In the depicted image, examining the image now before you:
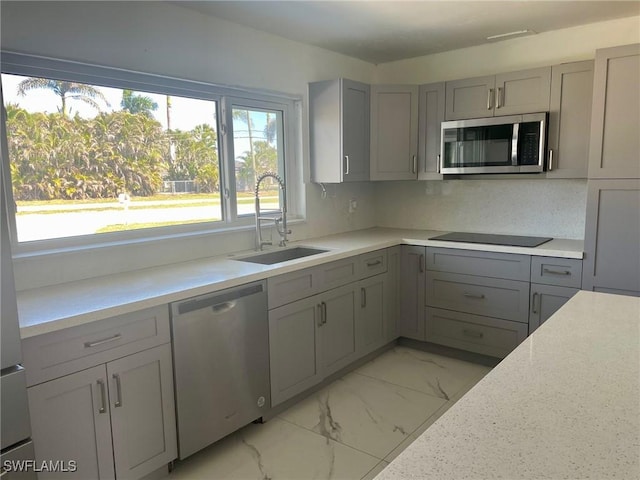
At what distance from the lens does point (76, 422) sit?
70.7 inches

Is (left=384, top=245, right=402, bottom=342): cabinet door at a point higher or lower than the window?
lower

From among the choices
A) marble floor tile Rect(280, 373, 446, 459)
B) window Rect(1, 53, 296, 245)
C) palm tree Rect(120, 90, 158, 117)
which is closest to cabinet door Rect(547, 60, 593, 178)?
marble floor tile Rect(280, 373, 446, 459)

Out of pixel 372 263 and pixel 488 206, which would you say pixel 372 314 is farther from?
pixel 488 206

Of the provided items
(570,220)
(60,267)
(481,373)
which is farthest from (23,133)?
(570,220)

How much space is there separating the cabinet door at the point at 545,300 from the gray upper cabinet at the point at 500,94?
1.23 m

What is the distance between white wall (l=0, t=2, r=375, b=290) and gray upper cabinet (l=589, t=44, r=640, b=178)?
193 centimetres

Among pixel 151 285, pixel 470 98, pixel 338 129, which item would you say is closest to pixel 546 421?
pixel 151 285

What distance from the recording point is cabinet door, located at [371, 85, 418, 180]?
12.2ft

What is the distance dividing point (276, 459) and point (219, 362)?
56 cm

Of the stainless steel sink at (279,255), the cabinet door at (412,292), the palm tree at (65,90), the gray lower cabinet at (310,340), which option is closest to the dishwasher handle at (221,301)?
the gray lower cabinet at (310,340)

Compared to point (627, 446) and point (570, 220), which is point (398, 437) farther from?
point (570, 220)

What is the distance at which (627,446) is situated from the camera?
871 millimetres

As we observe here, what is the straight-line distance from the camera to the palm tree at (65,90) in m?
2.19

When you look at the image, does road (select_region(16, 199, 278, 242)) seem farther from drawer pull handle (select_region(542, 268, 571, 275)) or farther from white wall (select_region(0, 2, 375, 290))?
drawer pull handle (select_region(542, 268, 571, 275))
